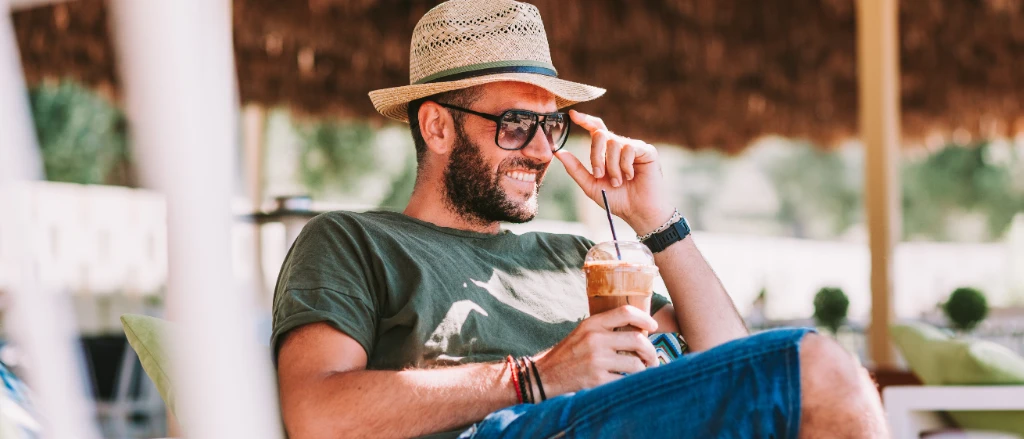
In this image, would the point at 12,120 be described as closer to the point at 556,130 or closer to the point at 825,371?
the point at 825,371

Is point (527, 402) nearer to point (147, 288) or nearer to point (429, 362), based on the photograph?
point (429, 362)

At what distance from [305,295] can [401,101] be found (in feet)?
2.09

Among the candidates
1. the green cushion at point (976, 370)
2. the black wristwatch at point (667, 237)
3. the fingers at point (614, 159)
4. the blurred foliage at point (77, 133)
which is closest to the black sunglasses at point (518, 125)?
the fingers at point (614, 159)

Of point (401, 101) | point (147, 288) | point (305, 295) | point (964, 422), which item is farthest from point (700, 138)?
point (305, 295)

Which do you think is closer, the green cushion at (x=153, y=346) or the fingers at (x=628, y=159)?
the green cushion at (x=153, y=346)

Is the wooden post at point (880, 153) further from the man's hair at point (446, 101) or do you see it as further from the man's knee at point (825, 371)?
the man's knee at point (825, 371)

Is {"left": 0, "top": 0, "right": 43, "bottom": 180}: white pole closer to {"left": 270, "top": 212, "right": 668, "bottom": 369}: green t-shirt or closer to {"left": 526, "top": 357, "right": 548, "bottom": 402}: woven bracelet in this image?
{"left": 270, "top": 212, "right": 668, "bottom": 369}: green t-shirt

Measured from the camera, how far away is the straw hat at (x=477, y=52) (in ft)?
6.68

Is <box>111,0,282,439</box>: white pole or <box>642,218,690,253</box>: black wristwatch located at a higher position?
<box>111,0,282,439</box>: white pole

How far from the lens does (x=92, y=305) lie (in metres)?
6.57

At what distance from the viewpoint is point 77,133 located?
14375mm

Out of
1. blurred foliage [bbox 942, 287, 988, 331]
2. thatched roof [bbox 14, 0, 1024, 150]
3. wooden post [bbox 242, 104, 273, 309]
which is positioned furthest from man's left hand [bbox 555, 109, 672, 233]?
wooden post [bbox 242, 104, 273, 309]

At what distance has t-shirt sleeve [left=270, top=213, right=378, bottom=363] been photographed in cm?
158

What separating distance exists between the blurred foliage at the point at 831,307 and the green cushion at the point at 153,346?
4808 mm
